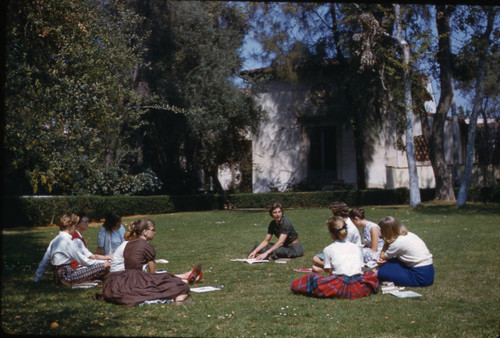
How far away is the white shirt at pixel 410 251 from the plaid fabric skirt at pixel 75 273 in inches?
192

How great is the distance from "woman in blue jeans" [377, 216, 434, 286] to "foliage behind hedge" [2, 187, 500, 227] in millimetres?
15720

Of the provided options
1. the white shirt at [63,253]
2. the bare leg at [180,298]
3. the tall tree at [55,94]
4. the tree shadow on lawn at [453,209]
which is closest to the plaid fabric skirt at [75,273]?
the white shirt at [63,253]

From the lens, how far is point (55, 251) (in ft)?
27.8

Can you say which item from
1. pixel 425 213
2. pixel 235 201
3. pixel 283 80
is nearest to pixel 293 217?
pixel 425 213

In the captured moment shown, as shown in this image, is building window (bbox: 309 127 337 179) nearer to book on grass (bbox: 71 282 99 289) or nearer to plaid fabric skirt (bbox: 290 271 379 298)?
book on grass (bbox: 71 282 99 289)

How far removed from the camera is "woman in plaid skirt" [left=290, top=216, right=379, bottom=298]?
7.27 m

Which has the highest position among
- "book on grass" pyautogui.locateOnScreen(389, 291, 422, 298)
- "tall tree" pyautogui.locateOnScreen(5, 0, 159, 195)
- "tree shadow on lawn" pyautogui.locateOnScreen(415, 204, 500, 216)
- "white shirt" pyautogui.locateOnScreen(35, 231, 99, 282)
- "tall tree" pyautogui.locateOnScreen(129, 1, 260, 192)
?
"tall tree" pyautogui.locateOnScreen(129, 1, 260, 192)

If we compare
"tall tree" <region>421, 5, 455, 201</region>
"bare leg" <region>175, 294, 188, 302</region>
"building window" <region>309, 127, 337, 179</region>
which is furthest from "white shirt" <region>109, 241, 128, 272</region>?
"building window" <region>309, 127, 337, 179</region>

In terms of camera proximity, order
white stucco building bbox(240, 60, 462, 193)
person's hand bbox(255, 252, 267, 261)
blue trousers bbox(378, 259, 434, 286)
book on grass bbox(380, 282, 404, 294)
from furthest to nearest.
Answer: white stucco building bbox(240, 60, 462, 193)
person's hand bbox(255, 252, 267, 261)
blue trousers bbox(378, 259, 434, 286)
book on grass bbox(380, 282, 404, 294)

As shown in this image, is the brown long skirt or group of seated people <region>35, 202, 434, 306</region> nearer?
the brown long skirt

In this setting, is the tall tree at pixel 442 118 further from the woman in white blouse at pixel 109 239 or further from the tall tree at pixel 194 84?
the woman in white blouse at pixel 109 239

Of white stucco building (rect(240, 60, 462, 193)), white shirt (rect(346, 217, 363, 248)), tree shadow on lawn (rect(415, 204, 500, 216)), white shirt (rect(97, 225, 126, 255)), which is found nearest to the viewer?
white shirt (rect(346, 217, 363, 248))

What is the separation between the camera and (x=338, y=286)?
286 inches

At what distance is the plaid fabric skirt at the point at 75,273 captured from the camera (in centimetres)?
847
